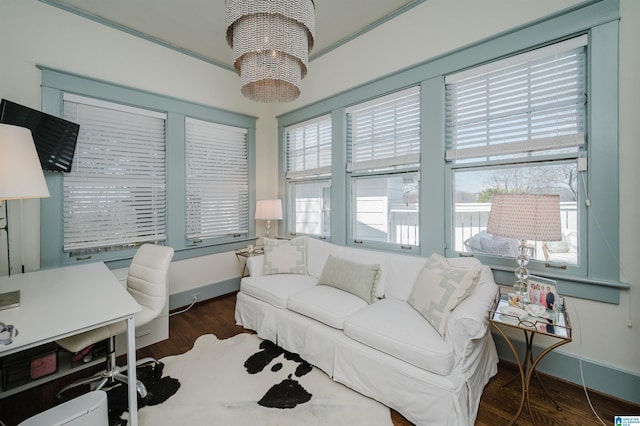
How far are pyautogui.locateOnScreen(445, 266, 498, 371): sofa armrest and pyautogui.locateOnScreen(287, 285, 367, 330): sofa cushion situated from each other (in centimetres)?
74

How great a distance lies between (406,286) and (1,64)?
3990 millimetres

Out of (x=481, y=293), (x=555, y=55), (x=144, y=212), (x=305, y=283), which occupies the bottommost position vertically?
(x=305, y=283)

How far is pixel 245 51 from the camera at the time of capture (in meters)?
1.49

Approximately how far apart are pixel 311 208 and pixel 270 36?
2504 mm

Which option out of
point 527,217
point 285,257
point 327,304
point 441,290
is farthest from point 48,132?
point 527,217

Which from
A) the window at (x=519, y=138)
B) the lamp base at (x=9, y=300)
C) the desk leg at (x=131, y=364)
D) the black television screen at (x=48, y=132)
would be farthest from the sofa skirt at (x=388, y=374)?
the black television screen at (x=48, y=132)

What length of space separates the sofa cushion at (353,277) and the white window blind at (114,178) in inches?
84.0

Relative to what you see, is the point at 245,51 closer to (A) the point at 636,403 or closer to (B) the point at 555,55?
(B) the point at 555,55

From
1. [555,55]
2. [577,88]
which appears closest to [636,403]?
[577,88]

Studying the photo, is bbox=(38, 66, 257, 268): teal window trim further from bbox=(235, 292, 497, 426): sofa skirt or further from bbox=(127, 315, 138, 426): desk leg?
bbox=(127, 315, 138, 426): desk leg

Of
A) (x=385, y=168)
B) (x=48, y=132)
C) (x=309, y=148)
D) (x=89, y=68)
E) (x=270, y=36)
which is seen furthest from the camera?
(x=309, y=148)

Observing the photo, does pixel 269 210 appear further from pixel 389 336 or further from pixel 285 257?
pixel 389 336

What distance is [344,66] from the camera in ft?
10.5

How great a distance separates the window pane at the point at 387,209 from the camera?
2.75 metres
